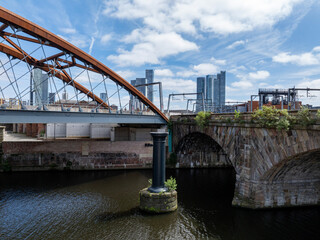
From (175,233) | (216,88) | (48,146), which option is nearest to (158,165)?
(175,233)

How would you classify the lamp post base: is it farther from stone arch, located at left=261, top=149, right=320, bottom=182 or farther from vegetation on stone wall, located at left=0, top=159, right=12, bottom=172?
vegetation on stone wall, located at left=0, top=159, right=12, bottom=172

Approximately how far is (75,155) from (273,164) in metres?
23.8

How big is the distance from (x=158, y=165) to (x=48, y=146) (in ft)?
60.3

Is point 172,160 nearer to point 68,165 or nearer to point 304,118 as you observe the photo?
point 68,165

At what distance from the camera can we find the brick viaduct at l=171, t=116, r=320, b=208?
45.1ft

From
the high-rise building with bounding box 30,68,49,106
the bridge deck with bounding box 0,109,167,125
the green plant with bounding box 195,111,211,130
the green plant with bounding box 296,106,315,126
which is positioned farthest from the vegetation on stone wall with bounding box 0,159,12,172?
the green plant with bounding box 296,106,315,126

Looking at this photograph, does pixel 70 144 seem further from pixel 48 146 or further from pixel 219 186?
pixel 219 186

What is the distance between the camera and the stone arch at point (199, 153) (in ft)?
104

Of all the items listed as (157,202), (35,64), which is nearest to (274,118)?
(157,202)

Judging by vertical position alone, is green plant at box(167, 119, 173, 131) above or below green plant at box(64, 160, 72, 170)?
above

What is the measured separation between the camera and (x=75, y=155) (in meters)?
28.8

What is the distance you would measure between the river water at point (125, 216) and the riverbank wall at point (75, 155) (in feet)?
14.4

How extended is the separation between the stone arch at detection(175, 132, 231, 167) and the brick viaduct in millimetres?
11349

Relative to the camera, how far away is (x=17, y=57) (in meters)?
26.6
